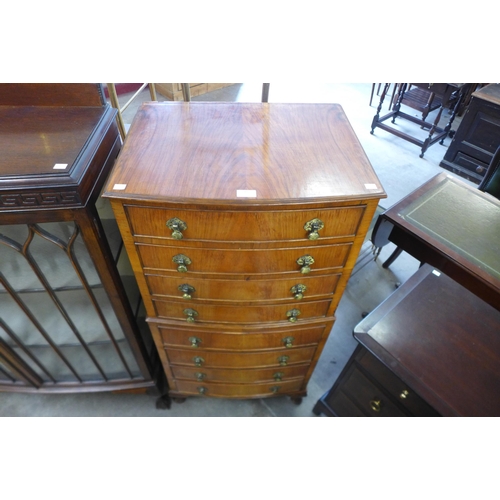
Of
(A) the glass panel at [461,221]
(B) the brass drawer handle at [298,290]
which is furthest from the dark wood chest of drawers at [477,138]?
(B) the brass drawer handle at [298,290]

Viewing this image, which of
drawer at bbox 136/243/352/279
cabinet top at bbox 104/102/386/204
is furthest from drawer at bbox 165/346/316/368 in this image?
cabinet top at bbox 104/102/386/204

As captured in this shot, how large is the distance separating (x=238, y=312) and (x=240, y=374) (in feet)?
1.27

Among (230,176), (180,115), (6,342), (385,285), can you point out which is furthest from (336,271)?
(385,285)

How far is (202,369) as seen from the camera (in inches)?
48.2

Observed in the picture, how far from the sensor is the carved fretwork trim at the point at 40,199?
693mm

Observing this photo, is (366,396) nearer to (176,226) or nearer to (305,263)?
(305,263)

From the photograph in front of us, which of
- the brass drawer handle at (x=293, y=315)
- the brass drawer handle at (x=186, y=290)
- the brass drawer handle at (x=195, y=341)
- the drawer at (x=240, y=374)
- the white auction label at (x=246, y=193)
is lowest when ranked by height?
the drawer at (x=240, y=374)

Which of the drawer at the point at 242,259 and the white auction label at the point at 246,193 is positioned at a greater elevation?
the white auction label at the point at 246,193

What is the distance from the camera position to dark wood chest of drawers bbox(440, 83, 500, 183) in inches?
93.7

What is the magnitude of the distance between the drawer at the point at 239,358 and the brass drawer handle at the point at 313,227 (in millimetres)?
526

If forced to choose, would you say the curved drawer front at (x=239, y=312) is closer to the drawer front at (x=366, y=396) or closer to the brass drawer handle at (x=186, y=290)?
the brass drawer handle at (x=186, y=290)

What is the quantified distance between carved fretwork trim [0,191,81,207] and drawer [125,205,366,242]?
0.40ft

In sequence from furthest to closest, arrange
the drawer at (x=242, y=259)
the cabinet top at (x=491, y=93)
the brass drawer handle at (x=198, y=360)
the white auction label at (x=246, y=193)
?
1. the cabinet top at (x=491, y=93)
2. the brass drawer handle at (x=198, y=360)
3. the drawer at (x=242, y=259)
4. the white auction label at (x=246, y=193)

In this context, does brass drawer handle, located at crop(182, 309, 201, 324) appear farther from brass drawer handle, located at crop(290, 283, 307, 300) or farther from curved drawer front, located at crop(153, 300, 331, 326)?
brass drawer handle, located at crop(290, 283, 307, 300)
